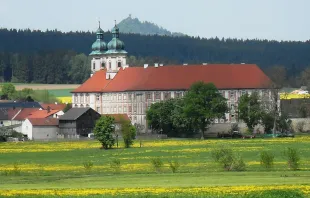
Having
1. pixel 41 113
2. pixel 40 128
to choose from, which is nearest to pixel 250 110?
pixel 40 128

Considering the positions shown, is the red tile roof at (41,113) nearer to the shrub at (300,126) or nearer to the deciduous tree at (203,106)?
the deciduous tree at (203,106)

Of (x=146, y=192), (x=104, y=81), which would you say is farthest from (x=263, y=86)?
(x=146, y=192)

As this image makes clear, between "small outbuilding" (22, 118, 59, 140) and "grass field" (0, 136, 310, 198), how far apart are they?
50.3 m

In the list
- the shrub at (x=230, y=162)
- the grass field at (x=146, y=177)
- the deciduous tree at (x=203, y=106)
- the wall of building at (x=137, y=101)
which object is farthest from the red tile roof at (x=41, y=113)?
the shrub at (x=230, y=162)

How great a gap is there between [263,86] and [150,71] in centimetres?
1845

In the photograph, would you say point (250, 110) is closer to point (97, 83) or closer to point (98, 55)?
point (97, 83)

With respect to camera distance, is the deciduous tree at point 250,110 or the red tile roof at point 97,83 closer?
the deciduous tree at point 250,110

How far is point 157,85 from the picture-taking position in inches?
5989

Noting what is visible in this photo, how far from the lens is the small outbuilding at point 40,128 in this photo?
136m

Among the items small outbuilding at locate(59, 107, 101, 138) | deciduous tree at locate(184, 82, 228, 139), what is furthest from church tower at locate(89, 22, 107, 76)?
deciduous tree at locate(184, 82, 228, 139)

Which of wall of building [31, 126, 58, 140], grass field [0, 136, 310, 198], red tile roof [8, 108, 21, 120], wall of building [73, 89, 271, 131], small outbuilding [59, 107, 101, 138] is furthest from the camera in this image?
red tile roof [8, 108, 21, 120]

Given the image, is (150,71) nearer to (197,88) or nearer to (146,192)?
(197,88)

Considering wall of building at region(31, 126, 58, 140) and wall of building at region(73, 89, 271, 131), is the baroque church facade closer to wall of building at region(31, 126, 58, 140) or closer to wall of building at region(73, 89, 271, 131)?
wall of building at region(73, 89, 271, 131)

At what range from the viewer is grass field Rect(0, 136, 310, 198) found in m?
44.2
